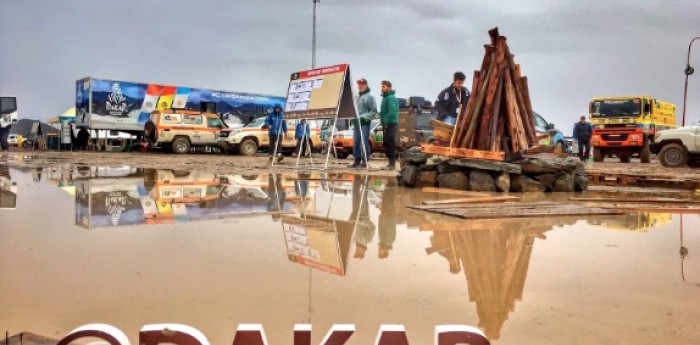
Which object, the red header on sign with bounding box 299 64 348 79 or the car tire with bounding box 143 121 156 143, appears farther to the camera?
the car tire with bounding box 143 121 156 143

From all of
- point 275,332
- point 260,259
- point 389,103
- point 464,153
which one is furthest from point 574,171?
point 275,332

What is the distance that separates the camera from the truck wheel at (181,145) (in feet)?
81.4

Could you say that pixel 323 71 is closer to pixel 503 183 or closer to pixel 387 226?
pixel 503 183

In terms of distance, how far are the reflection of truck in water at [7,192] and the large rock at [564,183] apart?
712cm

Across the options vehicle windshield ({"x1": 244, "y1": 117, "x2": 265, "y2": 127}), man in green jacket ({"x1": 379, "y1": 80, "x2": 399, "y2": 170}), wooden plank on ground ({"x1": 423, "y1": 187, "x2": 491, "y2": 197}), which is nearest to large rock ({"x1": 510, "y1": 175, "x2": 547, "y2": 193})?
wooden plank on ground ({"x1": 423, "y1": 187, "x2": 491, "y2": 197})

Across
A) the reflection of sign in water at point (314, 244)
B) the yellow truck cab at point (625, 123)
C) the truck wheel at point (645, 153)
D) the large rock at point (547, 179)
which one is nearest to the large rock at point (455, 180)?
the large rock at point (547, 179)

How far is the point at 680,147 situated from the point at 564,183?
41.1 feet

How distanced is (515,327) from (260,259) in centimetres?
171

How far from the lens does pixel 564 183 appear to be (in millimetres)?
8648

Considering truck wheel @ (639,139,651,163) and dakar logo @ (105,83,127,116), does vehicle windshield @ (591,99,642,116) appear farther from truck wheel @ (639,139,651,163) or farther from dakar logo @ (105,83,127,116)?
dakar logo @ (105,83,127,116)

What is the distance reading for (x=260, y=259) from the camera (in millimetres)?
3590

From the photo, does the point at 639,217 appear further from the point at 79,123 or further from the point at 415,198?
the point at 79,123

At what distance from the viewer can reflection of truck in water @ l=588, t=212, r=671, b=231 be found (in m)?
5.21

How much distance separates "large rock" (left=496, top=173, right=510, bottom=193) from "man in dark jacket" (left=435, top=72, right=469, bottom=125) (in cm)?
245
